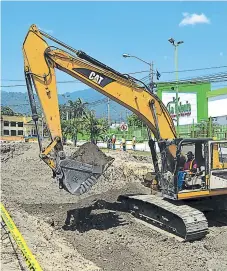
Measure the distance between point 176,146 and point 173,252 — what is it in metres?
2.47

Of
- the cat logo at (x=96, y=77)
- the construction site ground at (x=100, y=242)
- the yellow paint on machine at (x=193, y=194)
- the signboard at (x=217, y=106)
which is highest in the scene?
the signboard at (x=217, y=106)

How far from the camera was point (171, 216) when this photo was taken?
9188 mm

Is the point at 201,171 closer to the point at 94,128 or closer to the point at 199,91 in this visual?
the point at 199,91

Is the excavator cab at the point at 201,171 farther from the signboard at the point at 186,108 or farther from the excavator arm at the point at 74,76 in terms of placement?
the signboard at the point at 186,108

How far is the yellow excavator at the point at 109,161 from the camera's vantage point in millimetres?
8594

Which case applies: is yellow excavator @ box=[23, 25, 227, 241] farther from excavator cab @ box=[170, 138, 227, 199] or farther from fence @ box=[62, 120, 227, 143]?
fence @ box=[62, 120, 227, 143]

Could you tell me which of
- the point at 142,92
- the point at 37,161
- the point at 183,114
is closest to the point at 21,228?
the point at 142,92

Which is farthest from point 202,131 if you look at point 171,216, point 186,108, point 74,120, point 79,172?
point 74,120

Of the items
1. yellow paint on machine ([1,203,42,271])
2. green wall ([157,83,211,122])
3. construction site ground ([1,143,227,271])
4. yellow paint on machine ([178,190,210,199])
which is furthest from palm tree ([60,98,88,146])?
yellow paint on machine ([178,190,210,199])

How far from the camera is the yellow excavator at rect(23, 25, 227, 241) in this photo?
338 inches

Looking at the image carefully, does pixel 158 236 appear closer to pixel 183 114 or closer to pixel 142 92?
pixel 142 92

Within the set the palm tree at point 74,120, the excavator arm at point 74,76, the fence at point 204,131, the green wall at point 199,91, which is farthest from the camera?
the palm tree at point 74,120

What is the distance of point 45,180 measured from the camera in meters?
19.5

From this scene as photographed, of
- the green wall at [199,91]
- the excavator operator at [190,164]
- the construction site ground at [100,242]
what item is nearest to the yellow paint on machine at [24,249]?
the construction site ground at [100,242]
